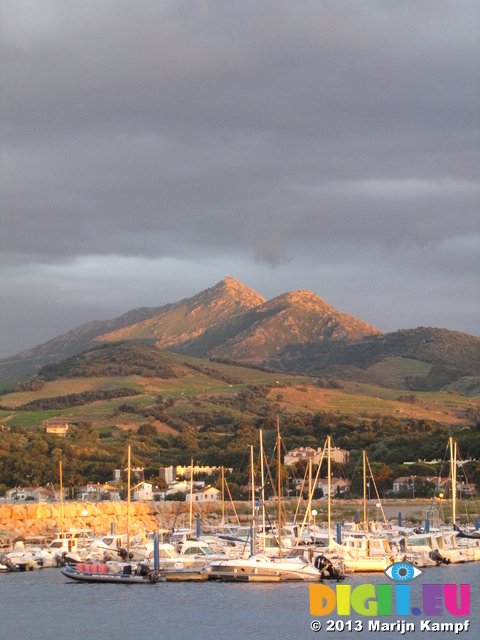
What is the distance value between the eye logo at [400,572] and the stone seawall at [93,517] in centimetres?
2492

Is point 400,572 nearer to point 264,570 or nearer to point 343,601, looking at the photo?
point 264,570

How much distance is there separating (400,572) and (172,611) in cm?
1328

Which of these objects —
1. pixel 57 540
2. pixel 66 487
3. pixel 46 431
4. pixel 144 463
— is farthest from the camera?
pixel 46 431

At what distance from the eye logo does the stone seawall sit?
24921mm

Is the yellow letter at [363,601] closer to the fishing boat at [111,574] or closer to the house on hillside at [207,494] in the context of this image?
the fishing boat at [111,574]

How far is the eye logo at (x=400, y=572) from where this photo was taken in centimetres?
4941

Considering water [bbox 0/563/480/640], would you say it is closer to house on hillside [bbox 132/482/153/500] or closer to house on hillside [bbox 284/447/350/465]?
house on hillside [bbox 132/482/153/500]

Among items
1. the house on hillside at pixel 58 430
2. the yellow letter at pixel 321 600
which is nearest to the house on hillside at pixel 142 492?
the house on hillside at pixel 58 430

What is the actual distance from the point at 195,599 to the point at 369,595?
387 inches

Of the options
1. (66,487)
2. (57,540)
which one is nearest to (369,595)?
(57,540)

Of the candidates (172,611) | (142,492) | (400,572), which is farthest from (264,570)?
(142,492)

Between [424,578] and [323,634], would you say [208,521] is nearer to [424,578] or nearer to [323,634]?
[424,578]

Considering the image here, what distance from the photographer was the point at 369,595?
38188 millimetres

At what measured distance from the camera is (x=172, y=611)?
42.1m
